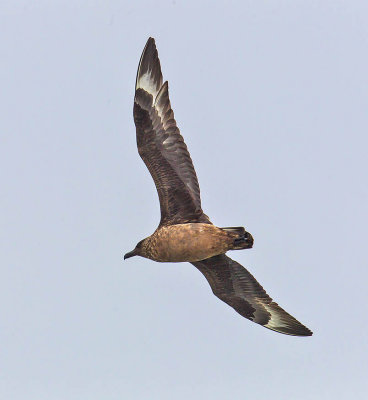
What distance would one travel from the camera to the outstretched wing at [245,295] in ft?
48.2

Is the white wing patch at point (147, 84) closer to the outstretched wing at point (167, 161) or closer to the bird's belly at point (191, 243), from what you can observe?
the outstretched wing at point (167, 161)

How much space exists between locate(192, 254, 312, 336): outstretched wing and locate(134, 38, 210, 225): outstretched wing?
1091 millimetres

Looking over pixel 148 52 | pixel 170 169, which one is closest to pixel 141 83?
pixel 148 52

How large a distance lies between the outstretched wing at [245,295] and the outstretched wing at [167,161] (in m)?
1.09

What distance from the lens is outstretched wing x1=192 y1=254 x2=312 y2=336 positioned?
48.2 ft

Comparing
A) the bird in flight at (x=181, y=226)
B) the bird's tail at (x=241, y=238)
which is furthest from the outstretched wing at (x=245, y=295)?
the bird's tail at (x=241, y=238)

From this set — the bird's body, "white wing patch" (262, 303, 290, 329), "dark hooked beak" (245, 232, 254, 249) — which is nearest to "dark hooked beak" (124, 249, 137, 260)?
the bird's body

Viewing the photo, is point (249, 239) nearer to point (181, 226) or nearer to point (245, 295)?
point (181, 226)

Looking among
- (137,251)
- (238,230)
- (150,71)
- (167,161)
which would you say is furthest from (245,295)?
(150,71)

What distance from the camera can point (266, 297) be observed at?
588 inches

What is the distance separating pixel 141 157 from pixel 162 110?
93cm

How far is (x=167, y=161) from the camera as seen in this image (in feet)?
46.5

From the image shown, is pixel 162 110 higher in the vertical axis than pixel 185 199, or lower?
higher

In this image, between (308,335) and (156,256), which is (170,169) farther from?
(308,335)
